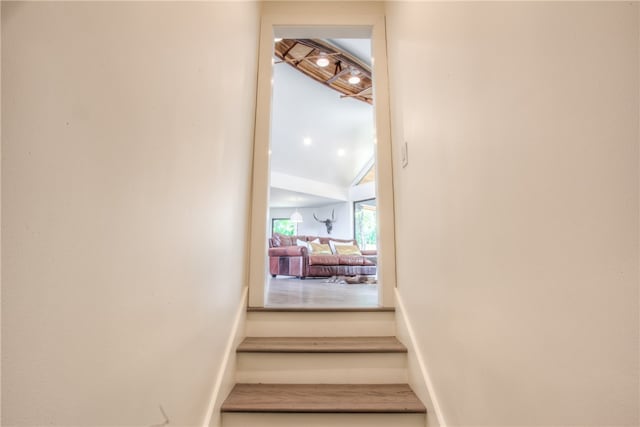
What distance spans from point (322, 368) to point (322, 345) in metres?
0.11

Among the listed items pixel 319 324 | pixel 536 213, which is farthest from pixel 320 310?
pixel 536 213

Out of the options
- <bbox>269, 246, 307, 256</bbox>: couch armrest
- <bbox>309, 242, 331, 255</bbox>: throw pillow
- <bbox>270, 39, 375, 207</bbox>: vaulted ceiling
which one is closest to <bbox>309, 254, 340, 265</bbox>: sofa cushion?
<bbox>269, 246, 307, 256</bbox>: couch armrest

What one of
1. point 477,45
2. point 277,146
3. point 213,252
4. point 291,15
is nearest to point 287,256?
point 277,146

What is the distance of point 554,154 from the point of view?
1.94ft

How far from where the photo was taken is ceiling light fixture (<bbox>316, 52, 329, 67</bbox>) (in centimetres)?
451

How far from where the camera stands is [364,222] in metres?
9.28

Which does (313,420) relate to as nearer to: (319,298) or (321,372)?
(321,372)

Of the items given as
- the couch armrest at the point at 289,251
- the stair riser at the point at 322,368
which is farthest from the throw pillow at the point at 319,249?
the stair riser at the point at 322,368

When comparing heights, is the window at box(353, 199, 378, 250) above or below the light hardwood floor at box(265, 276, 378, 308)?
above

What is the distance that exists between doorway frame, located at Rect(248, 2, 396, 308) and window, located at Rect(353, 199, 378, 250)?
22.4 ft

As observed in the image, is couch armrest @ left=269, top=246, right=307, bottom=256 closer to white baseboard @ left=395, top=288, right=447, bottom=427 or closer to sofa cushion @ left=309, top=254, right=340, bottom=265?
sofa cushion @ left=309, top=254, right=340, bottom=265

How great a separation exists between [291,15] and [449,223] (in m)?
2.14

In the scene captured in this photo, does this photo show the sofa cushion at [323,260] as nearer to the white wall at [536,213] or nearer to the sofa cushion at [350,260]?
the sofa cushion at [350,260]

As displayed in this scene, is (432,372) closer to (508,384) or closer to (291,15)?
(508,384)
